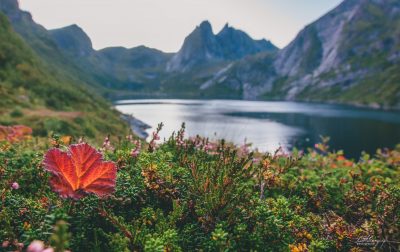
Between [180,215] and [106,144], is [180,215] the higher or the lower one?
the lower one

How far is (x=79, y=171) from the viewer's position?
3568 millimetres

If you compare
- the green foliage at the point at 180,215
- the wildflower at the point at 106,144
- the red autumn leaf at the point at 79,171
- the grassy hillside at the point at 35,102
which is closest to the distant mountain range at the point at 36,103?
the grassy hillside at the point at 35,102

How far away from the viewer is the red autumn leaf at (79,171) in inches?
134

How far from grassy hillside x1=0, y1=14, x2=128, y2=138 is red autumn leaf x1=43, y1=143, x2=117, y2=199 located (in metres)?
20.6

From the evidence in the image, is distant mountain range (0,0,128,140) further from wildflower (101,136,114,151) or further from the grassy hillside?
wildflower (101,136,114,151)

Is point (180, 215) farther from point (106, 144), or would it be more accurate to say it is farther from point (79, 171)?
point (106, 144)

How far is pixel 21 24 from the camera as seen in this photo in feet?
575

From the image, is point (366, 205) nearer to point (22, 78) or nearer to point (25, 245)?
point (25, 245)

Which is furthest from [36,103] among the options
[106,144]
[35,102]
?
[106,144]

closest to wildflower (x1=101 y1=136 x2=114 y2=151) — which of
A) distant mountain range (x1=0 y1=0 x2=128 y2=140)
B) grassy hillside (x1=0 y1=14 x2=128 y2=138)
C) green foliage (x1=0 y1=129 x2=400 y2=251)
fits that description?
green foliage (x1=0 y1=129 x2=400 y2=251)

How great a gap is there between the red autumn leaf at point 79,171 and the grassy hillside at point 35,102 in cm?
2056

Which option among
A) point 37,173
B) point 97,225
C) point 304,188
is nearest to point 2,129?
point 37,173

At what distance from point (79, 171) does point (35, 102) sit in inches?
1321

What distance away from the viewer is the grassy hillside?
25.8 meters
